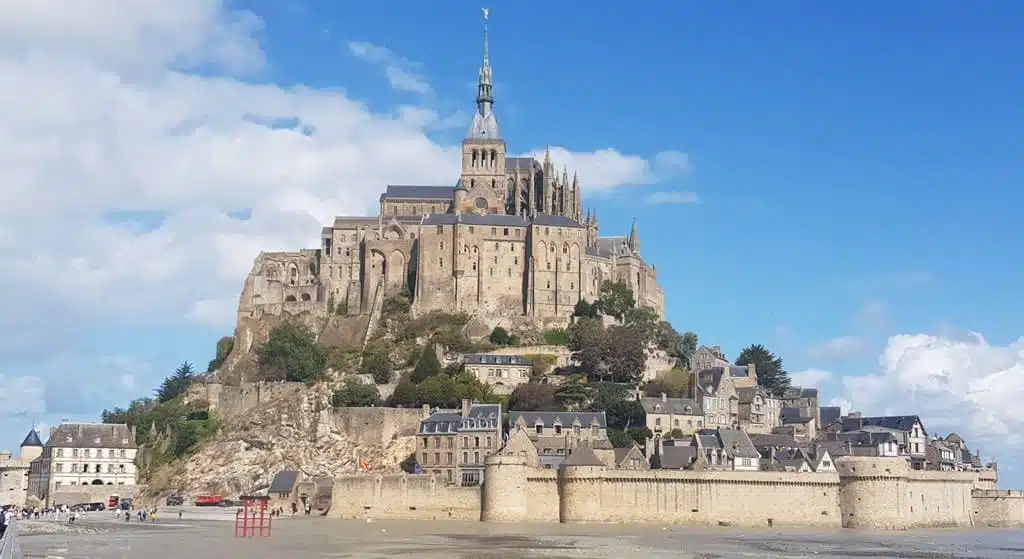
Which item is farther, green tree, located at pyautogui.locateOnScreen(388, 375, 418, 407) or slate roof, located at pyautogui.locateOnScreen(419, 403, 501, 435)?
green tree, located at pyautogui.locateOnScreen(388, 375, 418, 407)

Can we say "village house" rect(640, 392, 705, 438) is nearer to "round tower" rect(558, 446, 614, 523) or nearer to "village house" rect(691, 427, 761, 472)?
"village house" rect(691, 427, 761, 472)

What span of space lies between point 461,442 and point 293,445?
12630 millimetres

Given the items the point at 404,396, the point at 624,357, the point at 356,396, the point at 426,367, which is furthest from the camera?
the point at 624,357

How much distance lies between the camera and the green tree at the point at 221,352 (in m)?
100

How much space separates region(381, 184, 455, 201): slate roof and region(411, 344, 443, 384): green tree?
80.9 ft

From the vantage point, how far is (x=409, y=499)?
6494cm

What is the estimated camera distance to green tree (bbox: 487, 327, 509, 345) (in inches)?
3620

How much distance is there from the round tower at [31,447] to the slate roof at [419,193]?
36.0 metres

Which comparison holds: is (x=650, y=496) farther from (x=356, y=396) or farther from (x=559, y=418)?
(x=356, y=396)

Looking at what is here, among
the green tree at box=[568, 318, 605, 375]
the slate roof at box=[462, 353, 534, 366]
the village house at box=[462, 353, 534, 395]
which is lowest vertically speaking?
the village house at box=[462, 353, 534, 395]

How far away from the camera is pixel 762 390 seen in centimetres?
8800

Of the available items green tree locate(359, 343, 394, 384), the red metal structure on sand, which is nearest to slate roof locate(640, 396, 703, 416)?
green tree locate(359, 343, 394, 384)

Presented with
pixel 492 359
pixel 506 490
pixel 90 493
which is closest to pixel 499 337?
pixel 492 359

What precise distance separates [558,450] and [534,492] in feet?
26.0
